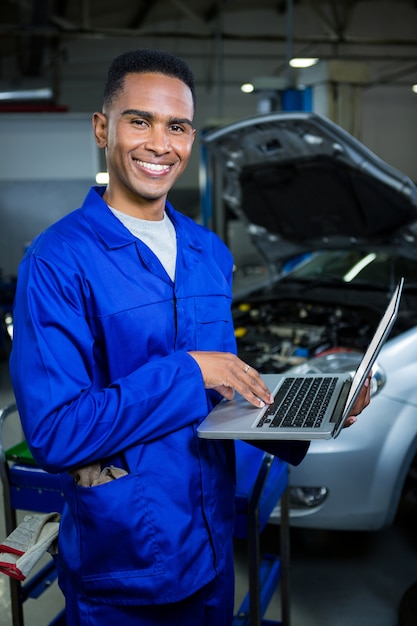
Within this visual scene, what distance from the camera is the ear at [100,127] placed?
1255mm

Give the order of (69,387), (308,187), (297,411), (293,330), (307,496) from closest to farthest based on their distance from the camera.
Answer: (69,387), (297,411), (307,496), (308,187), (293,330)

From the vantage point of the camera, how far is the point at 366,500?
2.45 m

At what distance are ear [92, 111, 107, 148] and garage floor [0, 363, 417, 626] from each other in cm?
182

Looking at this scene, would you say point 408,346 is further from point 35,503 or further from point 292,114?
point 35,503

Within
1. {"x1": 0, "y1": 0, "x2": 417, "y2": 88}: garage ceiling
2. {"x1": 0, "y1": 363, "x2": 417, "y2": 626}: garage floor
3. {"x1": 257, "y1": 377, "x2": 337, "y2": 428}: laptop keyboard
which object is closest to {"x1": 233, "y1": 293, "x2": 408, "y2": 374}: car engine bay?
{"x1": 0, "y1": 363, "x2": 417, "y2": 626}: garage floor

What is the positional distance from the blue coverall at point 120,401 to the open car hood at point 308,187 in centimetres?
162

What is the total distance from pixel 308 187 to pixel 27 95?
6.68 metres

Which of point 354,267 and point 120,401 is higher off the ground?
point 120,401

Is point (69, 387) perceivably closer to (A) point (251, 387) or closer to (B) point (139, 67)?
(A) point (251, 387)

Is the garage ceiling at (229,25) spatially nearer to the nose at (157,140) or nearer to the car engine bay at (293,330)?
the car engine bay at (293,330)

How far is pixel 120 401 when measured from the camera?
1098 millimetres

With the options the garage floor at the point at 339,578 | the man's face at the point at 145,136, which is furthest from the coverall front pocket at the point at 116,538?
the garage floor at the point at 339,578

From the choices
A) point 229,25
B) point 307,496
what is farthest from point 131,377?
point 229,25

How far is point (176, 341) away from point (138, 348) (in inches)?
3.5
